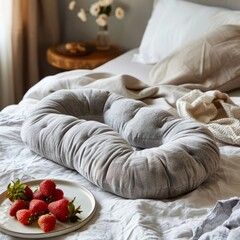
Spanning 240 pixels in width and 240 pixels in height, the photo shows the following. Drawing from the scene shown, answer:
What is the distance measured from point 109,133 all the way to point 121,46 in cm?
165

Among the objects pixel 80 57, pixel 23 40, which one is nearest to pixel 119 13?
pixel 80 57

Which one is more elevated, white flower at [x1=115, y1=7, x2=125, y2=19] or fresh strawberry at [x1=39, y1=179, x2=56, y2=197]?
white flower at [x1=115, y1=7, x2=125, y2=19]

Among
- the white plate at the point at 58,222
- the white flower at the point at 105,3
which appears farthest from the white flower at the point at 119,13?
the white plate at the point at 58,222

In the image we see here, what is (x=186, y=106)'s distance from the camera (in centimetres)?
173

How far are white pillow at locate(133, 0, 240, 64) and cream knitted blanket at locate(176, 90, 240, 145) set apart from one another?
58 cm

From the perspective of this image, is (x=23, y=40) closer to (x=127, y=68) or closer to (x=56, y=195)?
(x=127, y=68)

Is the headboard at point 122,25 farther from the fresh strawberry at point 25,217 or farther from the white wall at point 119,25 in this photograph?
the fresh strawberry at point 25,217

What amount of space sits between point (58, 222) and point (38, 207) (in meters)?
0.06

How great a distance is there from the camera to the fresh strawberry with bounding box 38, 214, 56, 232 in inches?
44.9

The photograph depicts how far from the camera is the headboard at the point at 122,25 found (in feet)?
9.43

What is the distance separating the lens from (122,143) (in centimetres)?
140

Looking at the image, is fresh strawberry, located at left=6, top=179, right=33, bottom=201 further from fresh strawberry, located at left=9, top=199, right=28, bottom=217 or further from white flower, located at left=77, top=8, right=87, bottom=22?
white flower, located at left=77, top=8, right=87, bottom=22

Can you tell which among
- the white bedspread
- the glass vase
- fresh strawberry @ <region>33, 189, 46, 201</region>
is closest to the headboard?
the glass vase

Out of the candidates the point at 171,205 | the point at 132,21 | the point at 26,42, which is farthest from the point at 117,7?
the point at 171,205
